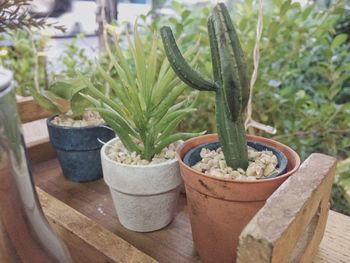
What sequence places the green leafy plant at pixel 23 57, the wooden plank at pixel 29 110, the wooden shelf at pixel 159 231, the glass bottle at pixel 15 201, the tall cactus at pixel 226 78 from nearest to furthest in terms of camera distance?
the glass bottle at pixel 15 201
the tall cactus at pixel 226 78
the wooden shelf at pixel 159 231
the wooden plank at pixel 29 110
the green leafy plant at pixel 23 57

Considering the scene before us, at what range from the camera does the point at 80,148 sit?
67cm

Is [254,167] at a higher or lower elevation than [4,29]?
lower

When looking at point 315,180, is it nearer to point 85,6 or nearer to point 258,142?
point 258,142

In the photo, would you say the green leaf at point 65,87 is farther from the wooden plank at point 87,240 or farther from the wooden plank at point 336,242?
the wooden plank at point 336,242

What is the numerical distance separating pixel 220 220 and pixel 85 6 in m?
1.70

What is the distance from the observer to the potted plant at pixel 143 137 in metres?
0.51

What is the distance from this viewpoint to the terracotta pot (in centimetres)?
41

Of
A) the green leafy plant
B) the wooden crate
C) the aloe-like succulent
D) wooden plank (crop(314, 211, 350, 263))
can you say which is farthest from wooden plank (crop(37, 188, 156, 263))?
the green leafy plant

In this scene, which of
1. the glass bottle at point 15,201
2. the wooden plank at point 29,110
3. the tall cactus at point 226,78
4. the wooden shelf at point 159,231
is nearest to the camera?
the glass bottle at point 15,201

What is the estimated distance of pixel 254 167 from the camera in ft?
1.48

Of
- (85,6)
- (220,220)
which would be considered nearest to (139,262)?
(220,220)

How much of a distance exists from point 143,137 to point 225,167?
0.14 metres

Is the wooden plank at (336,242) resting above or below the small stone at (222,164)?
below

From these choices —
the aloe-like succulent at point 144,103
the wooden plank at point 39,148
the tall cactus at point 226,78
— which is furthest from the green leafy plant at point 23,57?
the tall cactus at point 226,78
